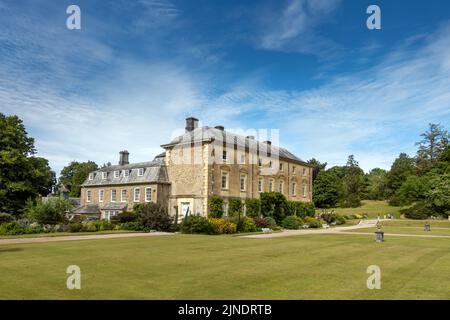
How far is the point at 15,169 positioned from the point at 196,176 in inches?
760

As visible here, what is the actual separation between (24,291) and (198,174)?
27.7 meters

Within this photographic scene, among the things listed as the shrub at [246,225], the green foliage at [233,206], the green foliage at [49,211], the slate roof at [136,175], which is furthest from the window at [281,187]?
the green foliage at [49,211]

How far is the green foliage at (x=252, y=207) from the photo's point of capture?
38.0 metres

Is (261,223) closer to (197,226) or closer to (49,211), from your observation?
(197,226)

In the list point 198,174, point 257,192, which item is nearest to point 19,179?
point 198,174

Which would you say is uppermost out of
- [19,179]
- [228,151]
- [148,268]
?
[228,151]

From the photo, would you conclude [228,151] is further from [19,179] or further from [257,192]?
[19,179]

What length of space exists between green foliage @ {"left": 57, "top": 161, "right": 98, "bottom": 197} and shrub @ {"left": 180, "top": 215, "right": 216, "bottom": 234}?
63326 millimetres

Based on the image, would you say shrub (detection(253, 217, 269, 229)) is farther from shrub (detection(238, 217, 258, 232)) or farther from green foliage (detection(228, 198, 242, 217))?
green foliage (detection(228, 198, 242, 217))

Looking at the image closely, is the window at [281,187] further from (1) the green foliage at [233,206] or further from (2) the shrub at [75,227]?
(2) the shrub at [75,227]

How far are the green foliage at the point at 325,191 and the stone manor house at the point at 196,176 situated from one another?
3392 centimetres

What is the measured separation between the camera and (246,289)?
8.66 metres

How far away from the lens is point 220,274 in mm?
10438
